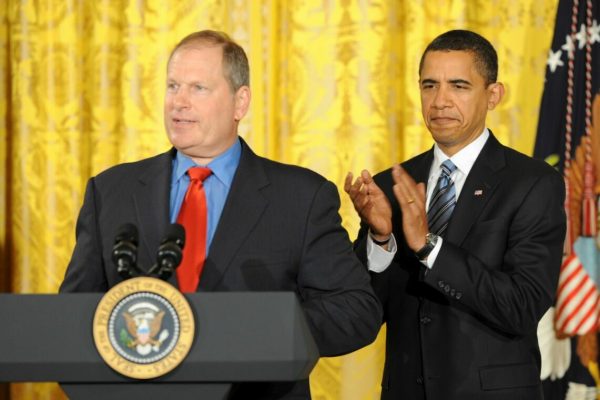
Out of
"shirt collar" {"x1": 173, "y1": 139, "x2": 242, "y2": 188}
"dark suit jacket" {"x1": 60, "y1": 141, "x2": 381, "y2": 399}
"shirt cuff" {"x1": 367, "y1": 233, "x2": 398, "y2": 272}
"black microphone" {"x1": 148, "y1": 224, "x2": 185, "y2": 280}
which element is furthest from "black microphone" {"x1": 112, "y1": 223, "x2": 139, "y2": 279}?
"shirt cuff" {"x1": 367, "y1": 233, "x2": 398, "y2": 272}

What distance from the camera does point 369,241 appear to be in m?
2.74

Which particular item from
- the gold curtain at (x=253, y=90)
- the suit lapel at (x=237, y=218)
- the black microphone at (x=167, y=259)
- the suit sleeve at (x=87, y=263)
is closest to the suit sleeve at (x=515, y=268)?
the suit lapel at (x=237, y=218)

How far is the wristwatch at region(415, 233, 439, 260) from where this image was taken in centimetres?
260

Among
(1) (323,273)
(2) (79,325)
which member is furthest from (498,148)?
(2) (79,325)

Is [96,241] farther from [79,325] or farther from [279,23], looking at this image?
[279,23]

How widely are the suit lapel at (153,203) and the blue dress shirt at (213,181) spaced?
25 mm

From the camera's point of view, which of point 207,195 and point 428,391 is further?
point 428,391

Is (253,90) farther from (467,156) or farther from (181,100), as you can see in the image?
(181,100)

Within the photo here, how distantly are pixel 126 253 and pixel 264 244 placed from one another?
1.72 feet

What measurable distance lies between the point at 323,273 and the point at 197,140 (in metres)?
0.43

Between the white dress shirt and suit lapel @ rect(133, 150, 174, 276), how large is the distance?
0.67 metres

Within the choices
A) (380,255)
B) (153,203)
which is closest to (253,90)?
(380,255)

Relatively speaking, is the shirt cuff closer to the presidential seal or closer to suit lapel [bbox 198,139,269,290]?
suit lapel [bbox 198,139,269,290]

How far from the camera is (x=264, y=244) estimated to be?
2.20 meters
